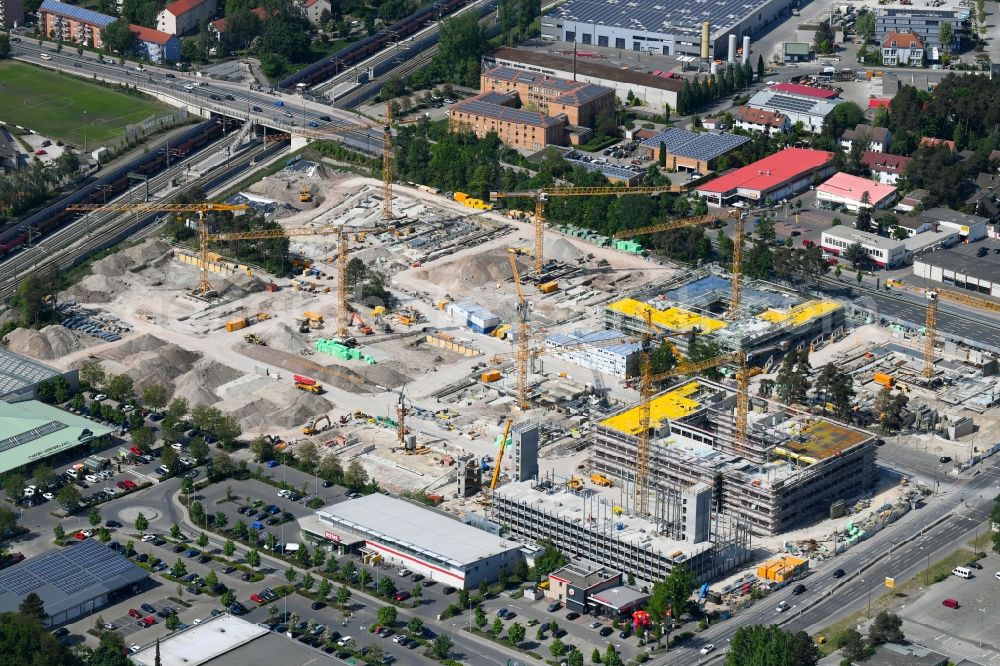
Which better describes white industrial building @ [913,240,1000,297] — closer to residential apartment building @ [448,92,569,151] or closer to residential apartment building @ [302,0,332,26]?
residential apartment building @ [448,92,569,151]

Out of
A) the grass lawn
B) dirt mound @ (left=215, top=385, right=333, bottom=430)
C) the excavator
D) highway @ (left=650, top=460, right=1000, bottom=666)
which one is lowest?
highway @ (left=650, top=460, right=1000, bottom=666)

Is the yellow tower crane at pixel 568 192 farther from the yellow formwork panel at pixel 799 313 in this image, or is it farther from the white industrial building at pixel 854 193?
the yellow formwork panel at pixel 799 313

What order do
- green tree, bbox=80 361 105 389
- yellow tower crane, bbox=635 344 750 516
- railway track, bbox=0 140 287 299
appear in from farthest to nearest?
railway track, bbox=0 140 287 299 → green tree, bbox=80 361 105 389 → yellow tower crane, bbox=635 344 750 516

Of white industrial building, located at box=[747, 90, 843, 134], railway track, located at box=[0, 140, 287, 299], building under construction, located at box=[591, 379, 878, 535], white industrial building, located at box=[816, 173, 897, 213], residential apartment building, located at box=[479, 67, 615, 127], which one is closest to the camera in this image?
building under construction, located at box=[591, 379, 878, 535]

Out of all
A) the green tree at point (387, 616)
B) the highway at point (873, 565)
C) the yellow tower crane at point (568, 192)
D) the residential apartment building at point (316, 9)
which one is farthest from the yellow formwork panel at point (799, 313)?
the residential apartment building at point (316, 9)

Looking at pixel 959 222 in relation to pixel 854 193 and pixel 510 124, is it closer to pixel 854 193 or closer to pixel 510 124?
pixel 854 193

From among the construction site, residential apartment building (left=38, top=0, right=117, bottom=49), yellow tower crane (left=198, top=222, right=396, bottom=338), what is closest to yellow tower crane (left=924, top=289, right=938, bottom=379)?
the construction site

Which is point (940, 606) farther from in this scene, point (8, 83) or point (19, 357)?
point (8, 83)
